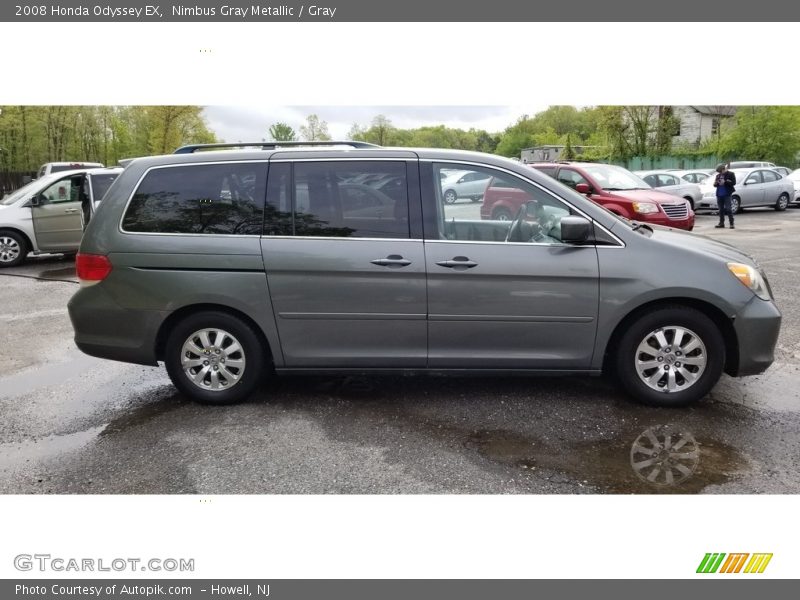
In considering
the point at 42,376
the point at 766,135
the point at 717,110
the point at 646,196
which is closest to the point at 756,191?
the point at 646,196

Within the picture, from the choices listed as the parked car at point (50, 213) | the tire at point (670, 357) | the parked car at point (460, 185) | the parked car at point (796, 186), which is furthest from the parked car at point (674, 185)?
the parked car at point (460, 185)

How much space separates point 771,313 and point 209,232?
4.11m

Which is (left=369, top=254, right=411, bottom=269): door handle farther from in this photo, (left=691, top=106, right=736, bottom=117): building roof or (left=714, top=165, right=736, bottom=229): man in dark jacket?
(left=691, top=106, right=736, bottom=117): building roof

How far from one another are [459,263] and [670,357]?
1669mm

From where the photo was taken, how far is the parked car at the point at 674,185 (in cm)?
2003

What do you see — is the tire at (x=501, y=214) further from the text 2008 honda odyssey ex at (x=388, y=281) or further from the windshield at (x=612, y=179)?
the windshield at (x=612, y=179)

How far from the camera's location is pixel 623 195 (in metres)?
12.3

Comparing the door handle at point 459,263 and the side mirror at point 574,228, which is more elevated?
the side mirror at point 574,228

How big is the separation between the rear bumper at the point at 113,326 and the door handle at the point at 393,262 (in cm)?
164

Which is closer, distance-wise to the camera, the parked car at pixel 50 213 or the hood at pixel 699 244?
the hood at pixel 699 244

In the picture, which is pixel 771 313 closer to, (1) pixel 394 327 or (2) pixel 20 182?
(1) pixel 394 327

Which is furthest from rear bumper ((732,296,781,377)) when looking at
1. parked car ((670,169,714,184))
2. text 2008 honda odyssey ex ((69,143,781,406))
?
parked car ((670,169,714,184))

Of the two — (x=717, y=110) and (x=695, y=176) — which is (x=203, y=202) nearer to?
(x=695, y=176)

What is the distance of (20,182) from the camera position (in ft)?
104
